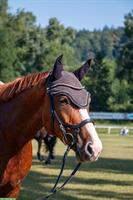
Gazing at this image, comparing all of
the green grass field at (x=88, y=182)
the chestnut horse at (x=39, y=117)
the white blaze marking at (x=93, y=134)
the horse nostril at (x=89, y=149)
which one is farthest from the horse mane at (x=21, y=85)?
the green grass field at (x=88, y=182)

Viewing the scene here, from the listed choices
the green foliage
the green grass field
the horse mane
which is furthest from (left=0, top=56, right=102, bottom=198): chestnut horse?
the green foliage

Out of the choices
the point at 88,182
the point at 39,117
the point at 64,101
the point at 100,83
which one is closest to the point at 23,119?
the point at 39,117

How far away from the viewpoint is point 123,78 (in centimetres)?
6606

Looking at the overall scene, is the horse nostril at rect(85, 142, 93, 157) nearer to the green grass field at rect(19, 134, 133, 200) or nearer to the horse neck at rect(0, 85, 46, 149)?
the horse neck at rect(0, 85, 46, 149)

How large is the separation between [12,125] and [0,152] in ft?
0.93

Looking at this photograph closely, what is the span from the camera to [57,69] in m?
4.41

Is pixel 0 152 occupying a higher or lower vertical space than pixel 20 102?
lower

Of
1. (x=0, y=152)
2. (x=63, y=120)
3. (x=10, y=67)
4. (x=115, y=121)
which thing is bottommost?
(x=115, y=121)

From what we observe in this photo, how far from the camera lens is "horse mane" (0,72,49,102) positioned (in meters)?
4.74

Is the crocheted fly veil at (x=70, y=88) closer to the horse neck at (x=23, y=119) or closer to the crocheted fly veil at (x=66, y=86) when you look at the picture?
the crocheted fly veil at (x=66, y=86)

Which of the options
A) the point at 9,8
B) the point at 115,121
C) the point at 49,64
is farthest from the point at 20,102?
the point at 9,8

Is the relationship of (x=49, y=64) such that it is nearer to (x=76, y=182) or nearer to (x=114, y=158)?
(x=114, y=158)

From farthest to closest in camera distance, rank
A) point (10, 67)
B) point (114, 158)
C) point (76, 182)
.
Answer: point (10, 67) < point (114, 158) < point (76, 182)

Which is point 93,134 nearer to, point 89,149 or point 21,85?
point 89,149
